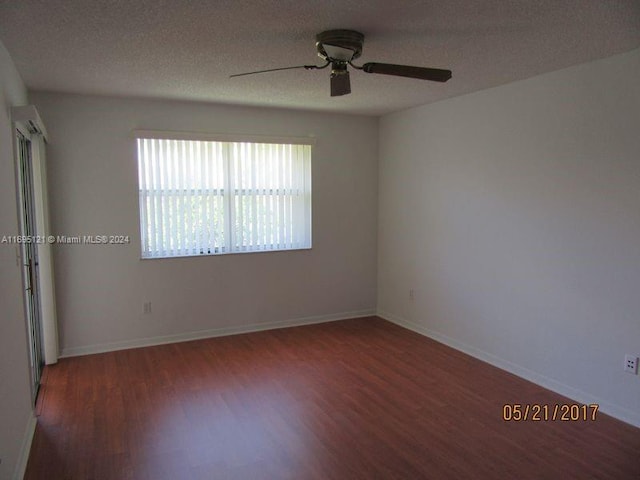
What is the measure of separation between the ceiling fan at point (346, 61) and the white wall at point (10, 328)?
73.0 inches

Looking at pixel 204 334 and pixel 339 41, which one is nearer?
pixel 339 41

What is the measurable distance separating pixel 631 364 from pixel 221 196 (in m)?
3.79

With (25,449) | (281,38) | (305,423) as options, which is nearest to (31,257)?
(25,449)

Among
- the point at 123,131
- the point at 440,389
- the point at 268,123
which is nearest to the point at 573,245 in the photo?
the point at 440,389

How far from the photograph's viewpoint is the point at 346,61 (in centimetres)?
271

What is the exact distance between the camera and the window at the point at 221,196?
454 centimetres

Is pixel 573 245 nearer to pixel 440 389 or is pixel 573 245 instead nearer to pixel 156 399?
pixel 440 389

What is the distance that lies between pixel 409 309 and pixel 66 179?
374cm

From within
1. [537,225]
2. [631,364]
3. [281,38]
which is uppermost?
[281,38]

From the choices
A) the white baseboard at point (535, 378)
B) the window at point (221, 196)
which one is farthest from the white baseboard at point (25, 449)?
the white baseboard at point (535, 378)

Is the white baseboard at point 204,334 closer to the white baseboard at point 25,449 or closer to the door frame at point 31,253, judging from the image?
the door frame at point 31,253
